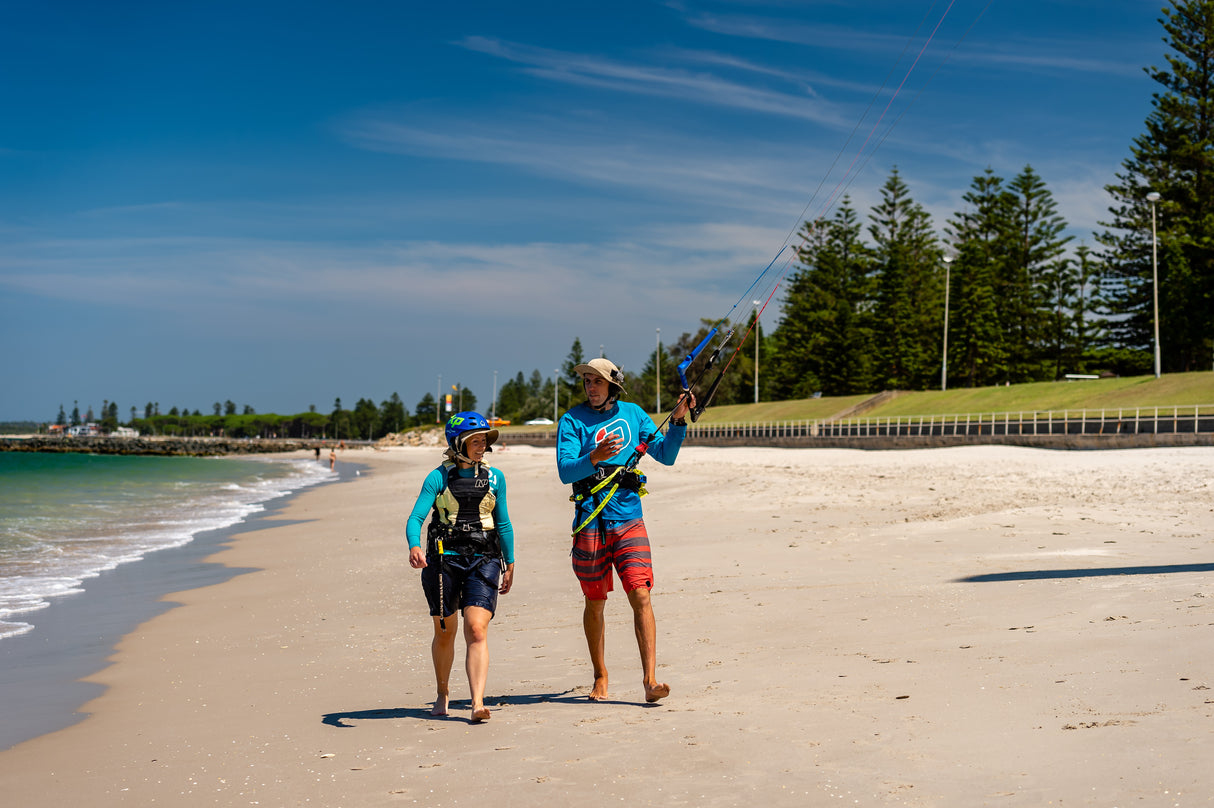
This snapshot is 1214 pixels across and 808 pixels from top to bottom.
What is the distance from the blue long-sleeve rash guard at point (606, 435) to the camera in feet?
15.6

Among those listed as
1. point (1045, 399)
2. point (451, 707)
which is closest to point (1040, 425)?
point (1045, 399)

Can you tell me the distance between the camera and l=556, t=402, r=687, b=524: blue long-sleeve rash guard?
4.77 m

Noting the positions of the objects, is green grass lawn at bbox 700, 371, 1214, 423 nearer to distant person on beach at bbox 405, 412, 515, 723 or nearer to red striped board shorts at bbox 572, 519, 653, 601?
red striped board shorts at bbox 572, 519, 653, 601

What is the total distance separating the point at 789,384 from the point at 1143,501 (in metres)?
72.0

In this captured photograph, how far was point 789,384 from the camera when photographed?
83000mm

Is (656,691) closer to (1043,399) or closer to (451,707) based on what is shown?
(451,707)

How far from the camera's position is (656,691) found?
4.61 m

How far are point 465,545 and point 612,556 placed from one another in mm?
742

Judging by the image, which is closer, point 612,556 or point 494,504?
point 494,504

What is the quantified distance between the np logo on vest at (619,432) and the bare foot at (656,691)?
3.73 ft

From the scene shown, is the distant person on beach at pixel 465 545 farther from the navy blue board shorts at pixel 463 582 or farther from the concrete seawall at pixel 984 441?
the concrete seawall at pixel 984 441

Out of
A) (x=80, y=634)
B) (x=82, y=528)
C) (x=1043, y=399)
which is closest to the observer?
(x=80, y=634)

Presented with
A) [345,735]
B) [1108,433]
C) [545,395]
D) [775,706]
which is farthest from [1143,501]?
[545,395]

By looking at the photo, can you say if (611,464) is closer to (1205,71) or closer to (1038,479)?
(1038,479)
